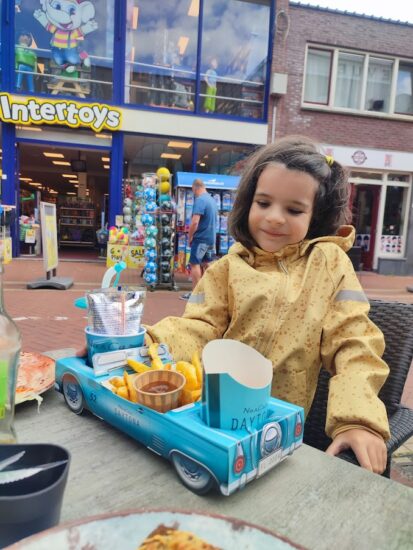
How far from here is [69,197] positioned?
1697 cm

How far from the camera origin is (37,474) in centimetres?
58

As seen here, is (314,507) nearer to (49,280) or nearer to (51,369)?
(51,369)

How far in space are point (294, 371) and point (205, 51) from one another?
36.9 ft

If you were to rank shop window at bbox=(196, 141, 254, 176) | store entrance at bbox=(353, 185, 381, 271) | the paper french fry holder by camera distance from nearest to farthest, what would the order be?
the paper french fry holder < shop window at bbox=(196, 141, 254, 176) < store entrance at bbox=(353, 185, 381, 271)

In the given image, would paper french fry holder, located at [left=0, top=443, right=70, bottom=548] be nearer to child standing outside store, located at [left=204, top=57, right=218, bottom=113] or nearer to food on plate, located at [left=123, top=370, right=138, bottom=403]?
food on plate, located at [left=123, top=370, right=138, bottom=403]

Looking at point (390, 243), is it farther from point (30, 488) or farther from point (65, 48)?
point (30, 488)

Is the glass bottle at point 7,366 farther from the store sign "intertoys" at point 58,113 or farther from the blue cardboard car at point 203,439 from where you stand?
the store sign "intertoys" at point 58,113

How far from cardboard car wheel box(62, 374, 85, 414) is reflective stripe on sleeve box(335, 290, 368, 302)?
825 millimetres

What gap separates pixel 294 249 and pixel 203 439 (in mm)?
853

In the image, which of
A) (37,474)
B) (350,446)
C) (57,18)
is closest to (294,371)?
(350,446)

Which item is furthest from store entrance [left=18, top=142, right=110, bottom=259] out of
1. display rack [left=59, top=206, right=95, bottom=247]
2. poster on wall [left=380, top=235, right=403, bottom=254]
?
poster on wall [left=380, top=235, right=403, bottom=254]

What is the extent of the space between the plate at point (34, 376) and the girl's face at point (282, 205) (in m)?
0.82

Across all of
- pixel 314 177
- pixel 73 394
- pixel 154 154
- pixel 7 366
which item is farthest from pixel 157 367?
pixel 154 154

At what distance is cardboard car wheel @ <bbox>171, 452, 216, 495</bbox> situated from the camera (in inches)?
29.2
